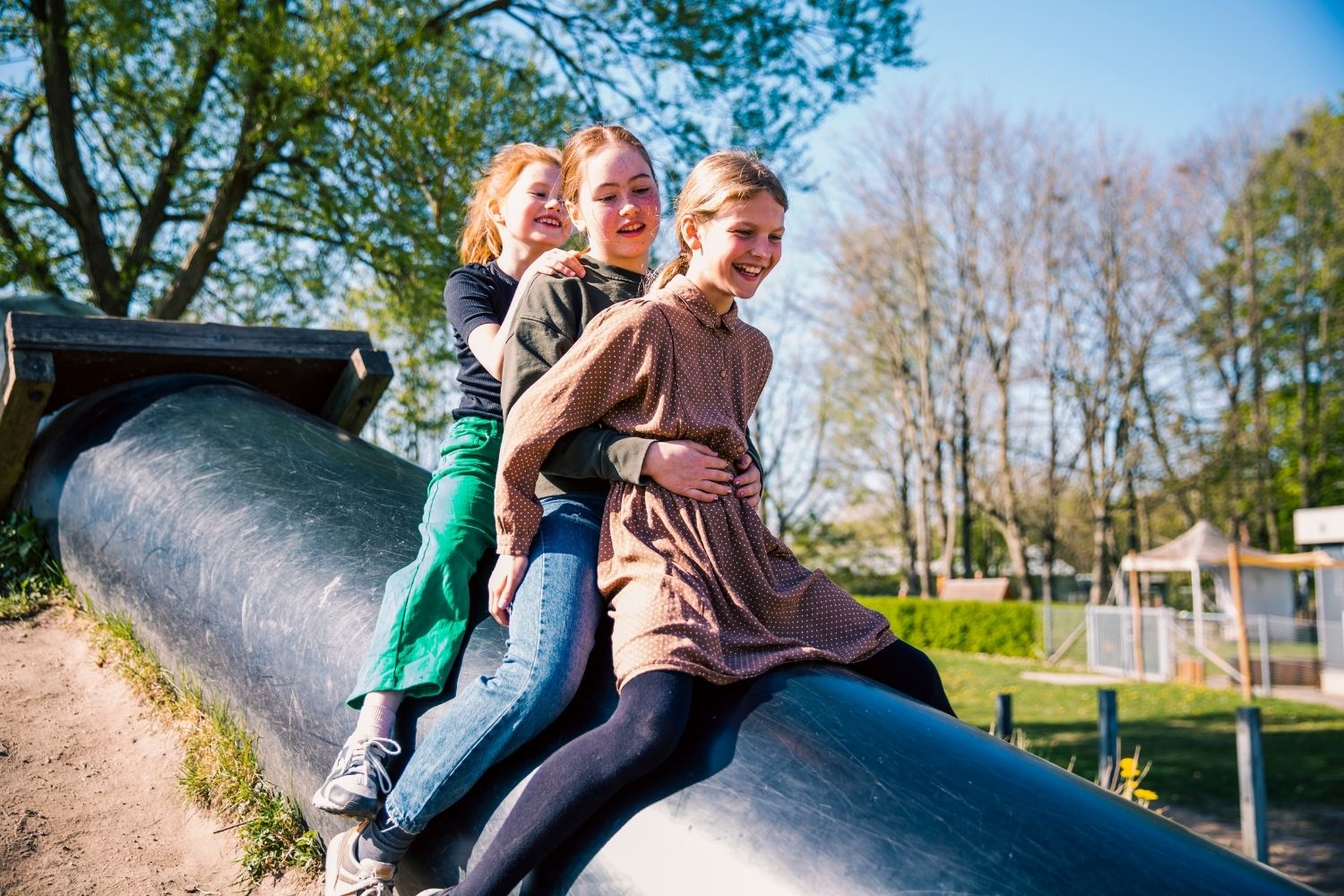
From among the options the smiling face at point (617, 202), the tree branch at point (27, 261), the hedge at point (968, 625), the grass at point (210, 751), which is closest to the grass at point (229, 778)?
the grass at point (210, 751)

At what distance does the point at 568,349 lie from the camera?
7.53ft

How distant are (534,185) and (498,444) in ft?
2.45

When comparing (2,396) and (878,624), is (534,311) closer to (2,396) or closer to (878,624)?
(878,624)

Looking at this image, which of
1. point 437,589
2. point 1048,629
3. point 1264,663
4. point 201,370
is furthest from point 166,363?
point 1048,629

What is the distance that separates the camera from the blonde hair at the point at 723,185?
2.16 metres

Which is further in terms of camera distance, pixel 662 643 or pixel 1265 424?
pixel 1265 424

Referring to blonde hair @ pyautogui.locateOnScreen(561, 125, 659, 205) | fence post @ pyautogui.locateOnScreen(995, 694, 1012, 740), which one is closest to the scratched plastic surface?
blonde hair @ pyautogui.locateOnScreen(561, 125, 659, 205)

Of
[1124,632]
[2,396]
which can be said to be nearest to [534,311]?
[2,396]

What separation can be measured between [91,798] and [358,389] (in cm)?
187

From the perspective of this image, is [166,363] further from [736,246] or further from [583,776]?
[583,776]

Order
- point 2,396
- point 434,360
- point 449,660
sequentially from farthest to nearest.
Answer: point 434,360 → point 2,396 → point 449,660

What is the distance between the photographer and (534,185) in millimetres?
2891

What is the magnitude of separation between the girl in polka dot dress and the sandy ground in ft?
3.58

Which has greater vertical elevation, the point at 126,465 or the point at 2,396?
the point at 2,396
